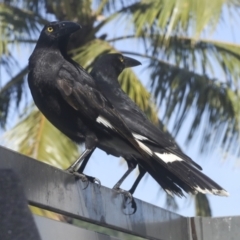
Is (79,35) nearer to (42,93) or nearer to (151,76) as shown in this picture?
(151,76)

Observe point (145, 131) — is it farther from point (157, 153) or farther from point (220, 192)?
point (220, 192)

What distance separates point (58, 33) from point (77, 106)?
1.57 ft

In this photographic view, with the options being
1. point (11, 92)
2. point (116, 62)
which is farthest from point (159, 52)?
point (116, 62)

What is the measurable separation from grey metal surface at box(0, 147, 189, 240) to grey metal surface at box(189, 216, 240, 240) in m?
0.04

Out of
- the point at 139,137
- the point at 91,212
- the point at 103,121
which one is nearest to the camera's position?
the point at 91,212

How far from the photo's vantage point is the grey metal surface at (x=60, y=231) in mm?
1533

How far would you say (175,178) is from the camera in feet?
9.64

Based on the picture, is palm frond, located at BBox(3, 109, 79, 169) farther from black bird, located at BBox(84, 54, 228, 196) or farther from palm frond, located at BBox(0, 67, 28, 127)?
black bird, located at BBox(84, 54, 228, 196)

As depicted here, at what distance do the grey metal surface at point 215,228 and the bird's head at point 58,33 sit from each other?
1259 mm

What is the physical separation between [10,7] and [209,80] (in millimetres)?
2546

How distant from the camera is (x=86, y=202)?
1.89 meters

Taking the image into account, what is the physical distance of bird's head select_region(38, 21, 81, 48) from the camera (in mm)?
3344

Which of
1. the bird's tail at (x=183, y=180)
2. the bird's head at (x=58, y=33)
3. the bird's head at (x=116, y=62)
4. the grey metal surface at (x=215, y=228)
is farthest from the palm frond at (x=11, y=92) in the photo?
the grey metal surface at (x=215, y=228)

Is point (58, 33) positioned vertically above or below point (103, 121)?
above
